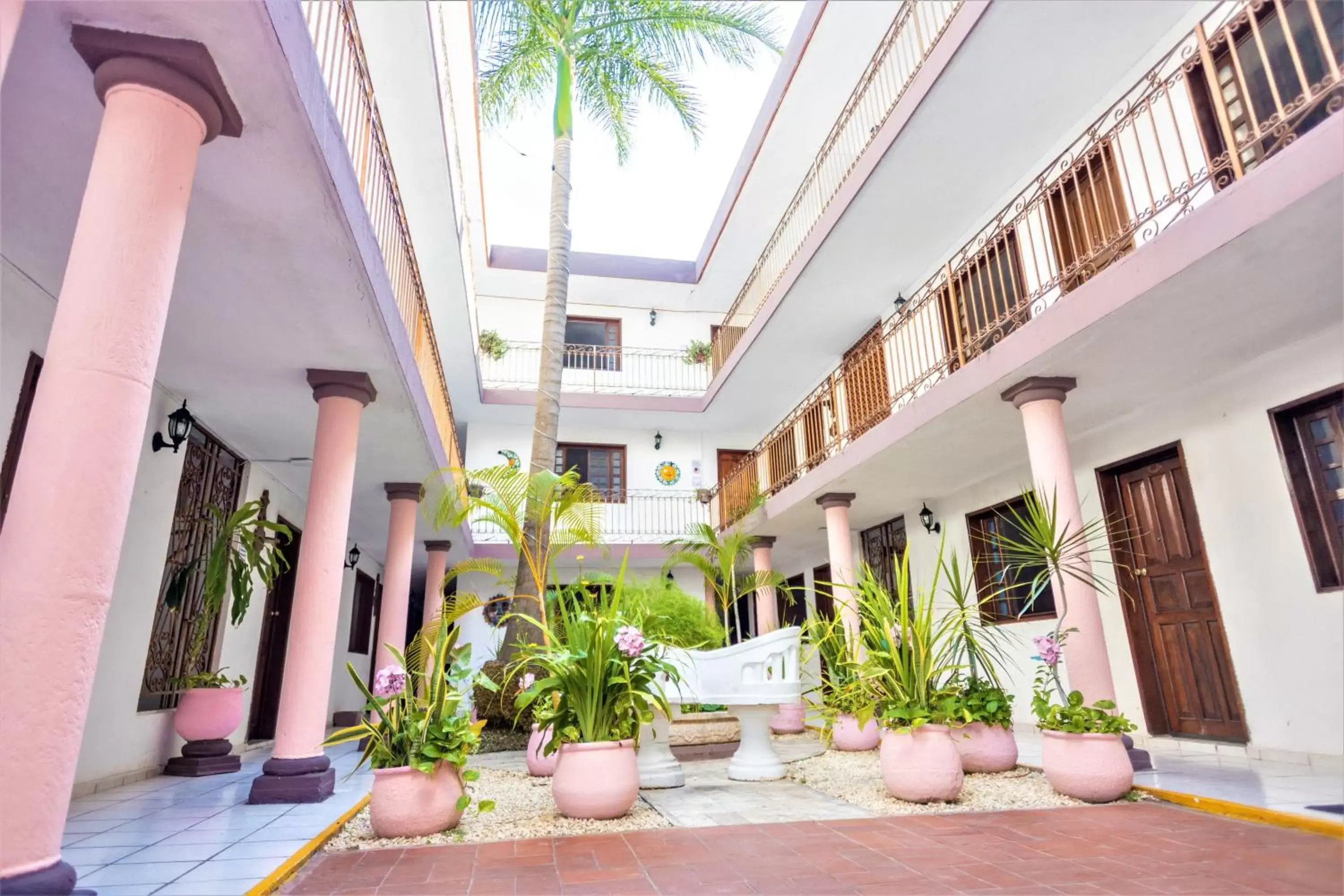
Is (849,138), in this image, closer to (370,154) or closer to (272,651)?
(370,154)

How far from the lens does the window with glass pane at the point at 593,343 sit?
50.7 feet

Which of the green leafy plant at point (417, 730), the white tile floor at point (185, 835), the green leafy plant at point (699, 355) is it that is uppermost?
the green leafy plant at point (699, 355)

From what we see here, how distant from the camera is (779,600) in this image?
15.3m

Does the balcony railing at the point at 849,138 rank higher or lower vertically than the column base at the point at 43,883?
higher

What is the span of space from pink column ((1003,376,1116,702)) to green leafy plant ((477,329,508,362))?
34.9 feet

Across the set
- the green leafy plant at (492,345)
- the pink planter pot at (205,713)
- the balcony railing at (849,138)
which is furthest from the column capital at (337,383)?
the green leafy plant at (492,345)

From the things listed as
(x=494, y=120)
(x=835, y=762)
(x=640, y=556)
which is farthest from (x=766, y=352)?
(x=835, y=762)

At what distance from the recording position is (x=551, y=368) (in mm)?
8930

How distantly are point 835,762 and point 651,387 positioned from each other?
994 cm

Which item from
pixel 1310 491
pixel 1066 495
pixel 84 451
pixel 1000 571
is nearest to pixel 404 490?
pixel 84 451

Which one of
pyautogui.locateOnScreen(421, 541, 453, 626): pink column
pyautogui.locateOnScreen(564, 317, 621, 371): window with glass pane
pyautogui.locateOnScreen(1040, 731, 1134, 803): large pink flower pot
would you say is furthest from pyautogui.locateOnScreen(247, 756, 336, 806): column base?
pyautogui.locateOnScreen(564, 317, 621, 371): window with glass pane

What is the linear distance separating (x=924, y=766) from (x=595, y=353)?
1198 centimetres

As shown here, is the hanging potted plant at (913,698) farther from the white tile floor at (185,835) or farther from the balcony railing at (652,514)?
the balcony railing at (652,514)

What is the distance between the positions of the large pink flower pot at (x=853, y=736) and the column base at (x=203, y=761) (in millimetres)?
5575
